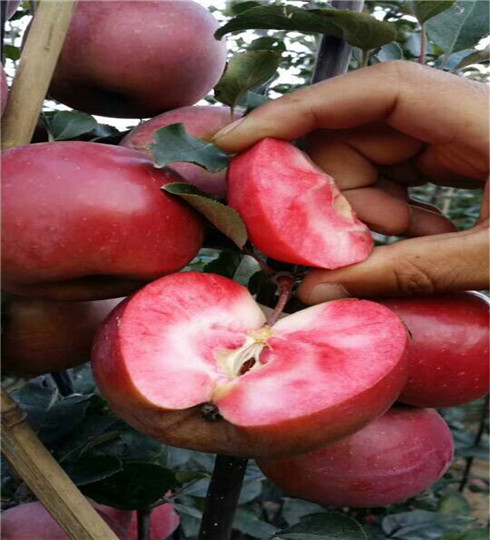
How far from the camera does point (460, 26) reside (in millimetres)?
627

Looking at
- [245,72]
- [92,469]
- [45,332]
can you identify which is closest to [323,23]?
[245,72]

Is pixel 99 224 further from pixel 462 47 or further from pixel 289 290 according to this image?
pixel 462 47

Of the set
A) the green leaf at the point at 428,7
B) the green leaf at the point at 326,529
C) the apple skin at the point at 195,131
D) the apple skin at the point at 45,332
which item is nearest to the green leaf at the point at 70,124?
the apple skin at the point at 195,131

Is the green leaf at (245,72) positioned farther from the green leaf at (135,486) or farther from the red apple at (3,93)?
the green leaf at (135,486)

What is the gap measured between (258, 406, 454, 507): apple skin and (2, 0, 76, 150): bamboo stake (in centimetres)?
33

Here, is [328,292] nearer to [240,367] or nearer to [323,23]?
[240,367]

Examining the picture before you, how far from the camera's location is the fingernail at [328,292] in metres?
0.48

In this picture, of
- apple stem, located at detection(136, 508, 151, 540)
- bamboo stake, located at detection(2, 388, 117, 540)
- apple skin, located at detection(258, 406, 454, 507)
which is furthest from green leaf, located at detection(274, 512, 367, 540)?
bamboo stake, located at detection(2, 388, 117, 540)

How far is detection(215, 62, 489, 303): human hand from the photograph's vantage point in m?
0.48

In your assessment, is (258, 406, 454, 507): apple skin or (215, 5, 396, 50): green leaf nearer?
(215, 5, 396, 50): green leaf

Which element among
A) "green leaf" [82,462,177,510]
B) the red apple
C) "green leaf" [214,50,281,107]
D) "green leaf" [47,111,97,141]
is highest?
"green leaf" [214,50,281,107]

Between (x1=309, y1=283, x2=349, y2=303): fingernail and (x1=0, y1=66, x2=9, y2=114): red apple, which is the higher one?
(x1=0, y1=66, x2=9, y2=114): red apple

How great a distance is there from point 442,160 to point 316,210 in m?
0.11

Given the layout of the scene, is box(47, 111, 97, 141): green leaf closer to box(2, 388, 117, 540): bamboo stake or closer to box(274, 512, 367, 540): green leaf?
box(2, 388, 117, 540): bamboo stake
